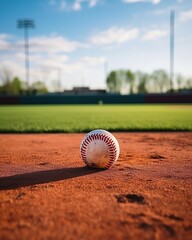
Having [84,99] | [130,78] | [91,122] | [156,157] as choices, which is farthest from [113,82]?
[156,157]

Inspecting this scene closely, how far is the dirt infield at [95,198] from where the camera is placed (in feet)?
5.95

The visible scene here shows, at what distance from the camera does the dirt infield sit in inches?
71.4

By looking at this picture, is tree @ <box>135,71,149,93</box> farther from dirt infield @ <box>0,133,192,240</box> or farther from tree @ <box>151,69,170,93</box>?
dirt infield @ <box>0,133,192,240</box>

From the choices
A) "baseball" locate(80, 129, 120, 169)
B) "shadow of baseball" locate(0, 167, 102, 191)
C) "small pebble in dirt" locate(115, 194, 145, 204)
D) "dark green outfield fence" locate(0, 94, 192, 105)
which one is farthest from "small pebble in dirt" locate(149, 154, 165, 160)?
"dark green outfield fence" locate(0, 94, 192, 105)

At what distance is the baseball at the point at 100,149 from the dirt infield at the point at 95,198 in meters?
0.13

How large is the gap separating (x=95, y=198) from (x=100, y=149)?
1006mm

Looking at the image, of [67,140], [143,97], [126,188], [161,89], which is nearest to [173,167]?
[126,188]

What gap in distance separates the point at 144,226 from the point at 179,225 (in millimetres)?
283

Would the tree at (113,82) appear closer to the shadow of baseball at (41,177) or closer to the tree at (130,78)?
the tree at (130,78)

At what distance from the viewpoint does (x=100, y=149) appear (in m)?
3.34

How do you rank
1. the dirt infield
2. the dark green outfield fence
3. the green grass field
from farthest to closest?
the dark green outfield fence, the green grass field, the dirt infield

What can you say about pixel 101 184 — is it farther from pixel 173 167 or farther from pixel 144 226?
pixel 173 167

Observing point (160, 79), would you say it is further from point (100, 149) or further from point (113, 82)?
point (100, 149)

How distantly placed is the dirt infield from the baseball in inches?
5.0
